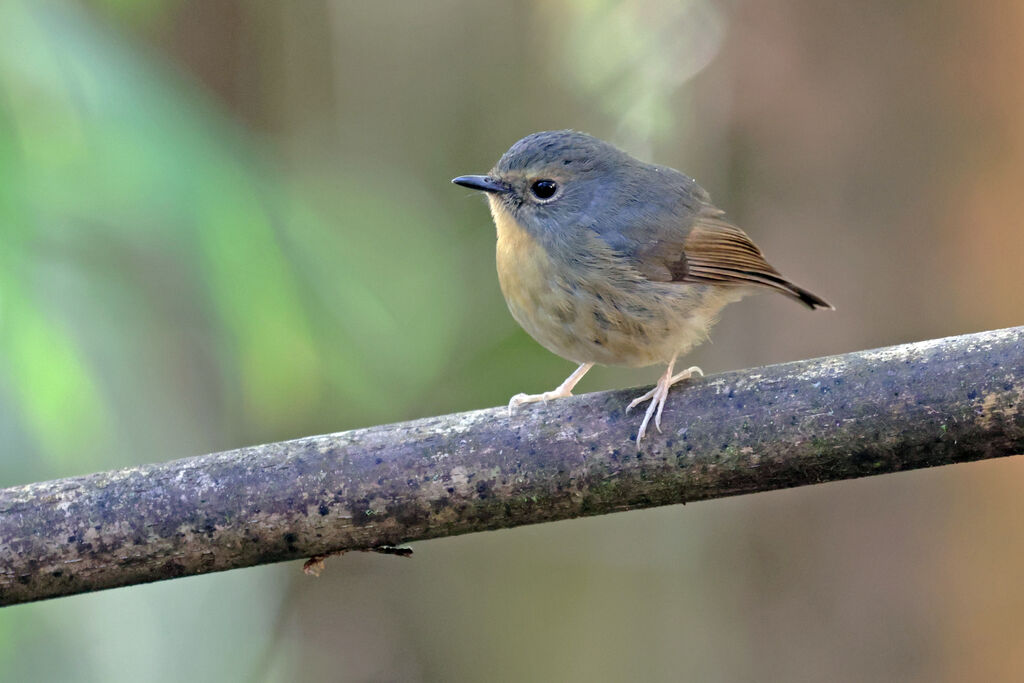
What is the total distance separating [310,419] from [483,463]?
83.7 inches

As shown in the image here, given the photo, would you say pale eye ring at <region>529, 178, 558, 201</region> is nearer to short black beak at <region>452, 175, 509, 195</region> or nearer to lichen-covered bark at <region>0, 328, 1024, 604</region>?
short black beak at <region>452, 175, 509, 195</region>

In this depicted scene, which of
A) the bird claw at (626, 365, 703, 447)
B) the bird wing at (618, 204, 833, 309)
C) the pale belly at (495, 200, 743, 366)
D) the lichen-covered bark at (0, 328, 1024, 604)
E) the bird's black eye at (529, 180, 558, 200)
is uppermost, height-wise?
the bird's black eye at (529, 180, 558, 200)

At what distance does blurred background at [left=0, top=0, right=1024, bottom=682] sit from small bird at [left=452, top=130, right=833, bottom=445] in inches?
32.0

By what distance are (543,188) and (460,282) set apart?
1496 millimetres

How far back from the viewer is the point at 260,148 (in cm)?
439

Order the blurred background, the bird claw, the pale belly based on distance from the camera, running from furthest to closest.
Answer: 1. the blurred background
2. the pale belly
3. the bird claw

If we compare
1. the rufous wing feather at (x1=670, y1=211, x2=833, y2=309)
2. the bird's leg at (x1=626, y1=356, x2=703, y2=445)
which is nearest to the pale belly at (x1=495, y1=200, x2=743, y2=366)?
the rufous wing feather at (x1=670, y1=211, x2=833, y2=309)

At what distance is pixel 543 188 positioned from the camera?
3533 mm

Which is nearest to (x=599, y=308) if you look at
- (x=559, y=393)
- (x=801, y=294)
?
(x=559, y=393)

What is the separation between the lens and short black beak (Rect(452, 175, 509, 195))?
11.4 ft

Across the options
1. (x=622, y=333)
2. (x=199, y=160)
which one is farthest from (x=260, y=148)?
(x=622, y=333)

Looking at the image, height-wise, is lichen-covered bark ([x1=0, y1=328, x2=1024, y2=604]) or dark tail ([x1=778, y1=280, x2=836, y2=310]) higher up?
dark tail ([x1=778, y1=280, x2=836, y2=310])

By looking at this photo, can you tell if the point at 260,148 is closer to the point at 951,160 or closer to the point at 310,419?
the point at 310,419

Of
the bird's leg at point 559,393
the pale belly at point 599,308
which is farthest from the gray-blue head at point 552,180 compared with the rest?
the bird's leg at point 559,393
